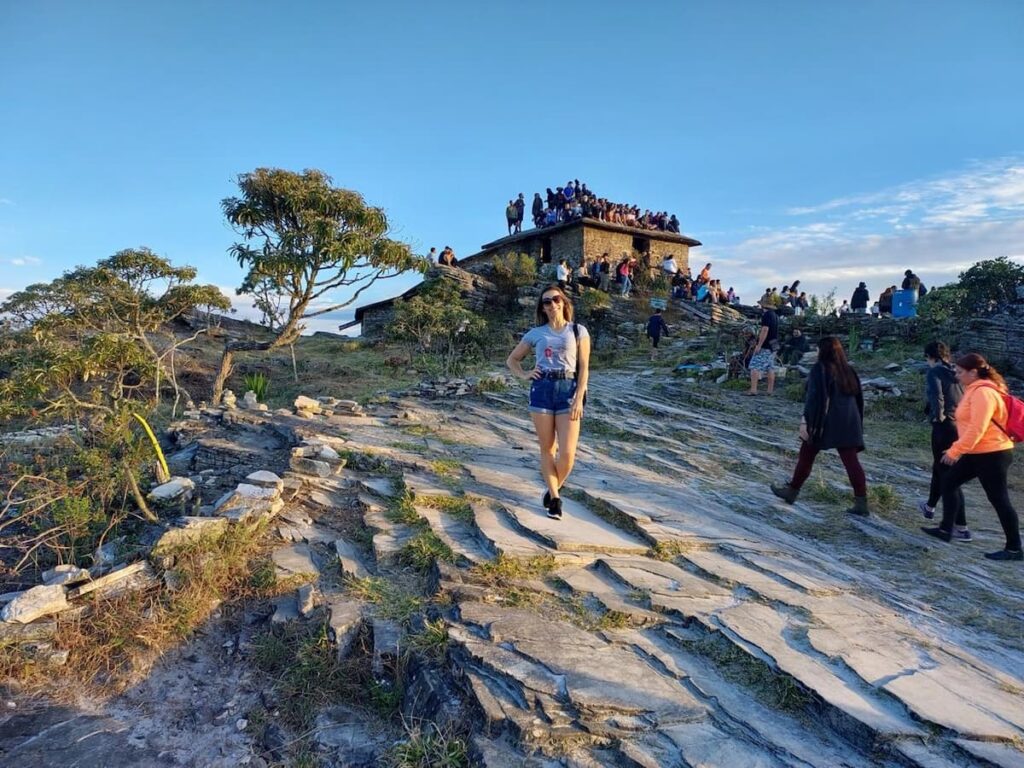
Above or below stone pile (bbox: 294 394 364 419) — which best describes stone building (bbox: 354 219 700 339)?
above

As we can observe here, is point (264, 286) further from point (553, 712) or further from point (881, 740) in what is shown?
point (881, 740)

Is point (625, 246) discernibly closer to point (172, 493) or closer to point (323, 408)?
point (323, 408)

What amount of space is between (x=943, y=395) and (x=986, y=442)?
105 centimetres

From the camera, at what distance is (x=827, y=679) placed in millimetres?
2768

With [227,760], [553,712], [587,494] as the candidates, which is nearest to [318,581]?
[227,760]

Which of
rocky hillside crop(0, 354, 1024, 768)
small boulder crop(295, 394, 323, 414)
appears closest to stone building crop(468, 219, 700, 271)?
small boulder crop(295, 394, 323, 414)

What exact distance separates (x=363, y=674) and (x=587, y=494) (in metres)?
2.69

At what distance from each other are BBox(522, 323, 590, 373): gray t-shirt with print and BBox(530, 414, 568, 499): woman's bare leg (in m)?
0.37

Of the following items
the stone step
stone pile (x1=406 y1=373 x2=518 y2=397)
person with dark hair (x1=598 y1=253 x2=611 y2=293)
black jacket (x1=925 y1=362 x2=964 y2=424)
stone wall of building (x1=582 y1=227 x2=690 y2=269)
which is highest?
stone wall of building (x1=582 y1=227 x2=690 y2=269)

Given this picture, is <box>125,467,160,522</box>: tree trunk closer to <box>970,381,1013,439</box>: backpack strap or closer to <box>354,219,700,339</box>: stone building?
<box>970,381,1013,439</box>: backpack strap

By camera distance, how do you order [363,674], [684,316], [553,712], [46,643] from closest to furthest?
[553,712] → [363,674] → [46,643] → [684,316]

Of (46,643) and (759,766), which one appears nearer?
(759,766)

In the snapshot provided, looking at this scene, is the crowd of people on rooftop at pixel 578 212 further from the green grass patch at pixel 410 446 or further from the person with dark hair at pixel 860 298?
the green grass patch at pixel 410 446

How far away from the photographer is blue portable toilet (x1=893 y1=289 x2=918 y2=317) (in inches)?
615
